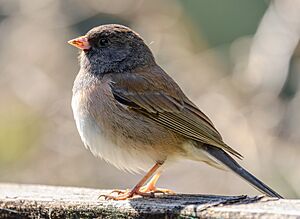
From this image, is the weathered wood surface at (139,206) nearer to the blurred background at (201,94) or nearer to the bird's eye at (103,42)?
the bird's eye at (103,42)

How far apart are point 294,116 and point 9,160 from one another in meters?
1.88

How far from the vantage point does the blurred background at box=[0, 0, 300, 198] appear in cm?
499

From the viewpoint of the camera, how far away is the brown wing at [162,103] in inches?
129

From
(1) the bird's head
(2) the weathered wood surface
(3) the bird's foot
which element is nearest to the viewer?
(2) the weathered wood surface

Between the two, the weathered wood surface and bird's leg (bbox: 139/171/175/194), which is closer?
the weathered wood surface

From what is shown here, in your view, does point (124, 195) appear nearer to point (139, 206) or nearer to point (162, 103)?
point (139, 206)

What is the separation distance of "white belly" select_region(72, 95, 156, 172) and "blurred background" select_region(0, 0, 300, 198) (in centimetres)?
113

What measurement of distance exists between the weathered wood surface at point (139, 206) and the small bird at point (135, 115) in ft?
1.54

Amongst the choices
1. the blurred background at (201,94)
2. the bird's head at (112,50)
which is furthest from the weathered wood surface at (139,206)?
the blurred background at (201,94)

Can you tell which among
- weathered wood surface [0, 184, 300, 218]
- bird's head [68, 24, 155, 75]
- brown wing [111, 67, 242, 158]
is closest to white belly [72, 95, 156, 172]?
brown wing [111, 67, 242, 158]

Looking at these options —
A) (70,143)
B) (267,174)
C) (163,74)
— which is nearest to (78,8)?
(70,143)

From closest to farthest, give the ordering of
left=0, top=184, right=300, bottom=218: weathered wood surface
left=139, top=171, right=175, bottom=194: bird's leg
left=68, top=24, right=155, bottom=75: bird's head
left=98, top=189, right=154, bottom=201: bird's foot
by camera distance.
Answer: left=0, top=184, right=300, bottom=218: weathered wood surface → left=98, top=189, right=154, bottom=201: bird's foot → left=139, top=171, right=175, bottom=194: bird's leg → left=68, top=24, right=155, bottom=75: bird's head

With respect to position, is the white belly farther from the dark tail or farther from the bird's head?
the bird's head

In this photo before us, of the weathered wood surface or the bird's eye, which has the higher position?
the bird's eye
